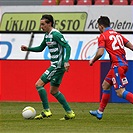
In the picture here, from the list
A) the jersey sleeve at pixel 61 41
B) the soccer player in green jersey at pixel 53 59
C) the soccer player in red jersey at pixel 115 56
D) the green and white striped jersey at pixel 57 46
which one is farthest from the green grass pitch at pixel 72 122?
the jersey sleeve at pixel 61 41

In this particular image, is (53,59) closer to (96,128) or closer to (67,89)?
(96,128)

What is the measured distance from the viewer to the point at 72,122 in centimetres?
1184

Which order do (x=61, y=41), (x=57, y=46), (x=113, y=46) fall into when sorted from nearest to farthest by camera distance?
1. (x=113, y=46)
2. (x=61, y=41)
3. (x=57, y=46)

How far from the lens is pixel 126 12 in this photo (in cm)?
2341

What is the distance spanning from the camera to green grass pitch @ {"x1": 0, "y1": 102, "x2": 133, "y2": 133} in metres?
10.4

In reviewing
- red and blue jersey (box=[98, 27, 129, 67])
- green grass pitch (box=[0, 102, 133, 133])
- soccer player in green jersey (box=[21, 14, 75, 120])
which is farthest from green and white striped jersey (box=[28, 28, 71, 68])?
green grass pitch (box=[0, 102, 133, 133])

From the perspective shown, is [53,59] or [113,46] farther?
[53,59]

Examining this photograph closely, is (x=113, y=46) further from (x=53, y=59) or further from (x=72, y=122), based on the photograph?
(x=72, y=122)

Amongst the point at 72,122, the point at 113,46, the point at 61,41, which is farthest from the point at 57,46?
the point at 72,122

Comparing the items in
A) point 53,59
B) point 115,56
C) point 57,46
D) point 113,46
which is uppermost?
point 113,46

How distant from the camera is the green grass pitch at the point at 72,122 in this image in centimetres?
1044

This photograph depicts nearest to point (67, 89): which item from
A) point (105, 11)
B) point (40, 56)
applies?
point (40, 56)

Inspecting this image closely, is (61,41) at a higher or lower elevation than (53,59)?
higher

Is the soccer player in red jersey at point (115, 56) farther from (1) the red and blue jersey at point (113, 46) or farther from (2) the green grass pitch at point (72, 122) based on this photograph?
(2) the green grass pitch at point (72, 122)
